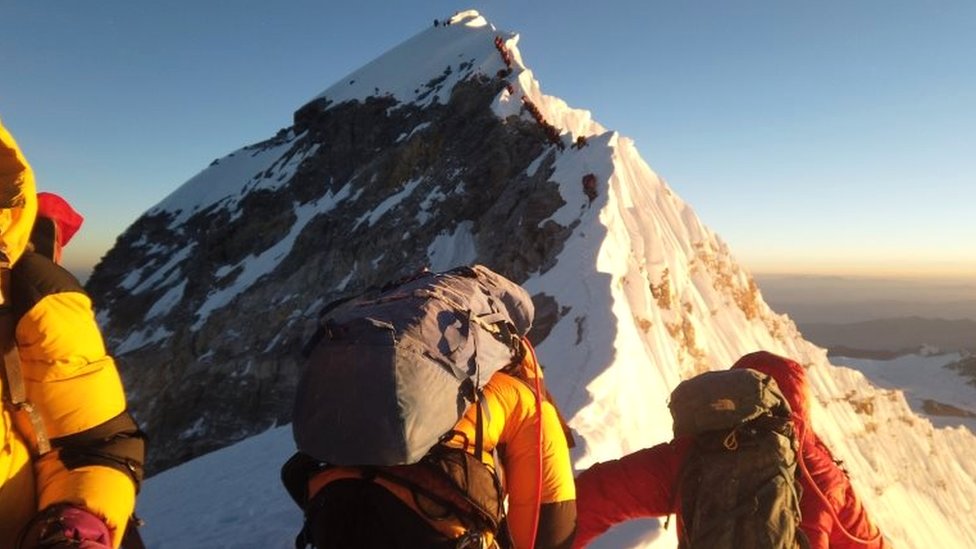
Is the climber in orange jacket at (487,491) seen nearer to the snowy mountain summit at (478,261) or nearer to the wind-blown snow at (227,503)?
the snowy mountain summit at (478,261)

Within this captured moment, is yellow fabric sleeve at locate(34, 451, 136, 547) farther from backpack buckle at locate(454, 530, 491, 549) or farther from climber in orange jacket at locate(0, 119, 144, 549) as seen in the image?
backpack buckle at locate(454, 530, 491, 549)

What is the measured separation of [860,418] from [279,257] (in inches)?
1211

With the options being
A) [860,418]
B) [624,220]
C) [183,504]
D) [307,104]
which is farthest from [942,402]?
[183,504]

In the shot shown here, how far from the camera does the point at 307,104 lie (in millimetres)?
57281

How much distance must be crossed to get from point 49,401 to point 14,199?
2.38ft

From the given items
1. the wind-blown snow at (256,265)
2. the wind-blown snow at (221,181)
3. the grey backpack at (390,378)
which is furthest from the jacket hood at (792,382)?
the wind-blown snow at (221,181)

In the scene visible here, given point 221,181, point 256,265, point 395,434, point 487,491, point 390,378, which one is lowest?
point 487,491

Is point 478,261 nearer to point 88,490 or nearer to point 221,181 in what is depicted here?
point 88,490

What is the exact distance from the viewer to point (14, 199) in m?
2.07

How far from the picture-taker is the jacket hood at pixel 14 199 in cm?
203

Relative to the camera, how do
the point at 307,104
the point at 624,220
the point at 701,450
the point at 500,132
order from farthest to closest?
the point at 307,104
the point at 500,132
the point at 624,220
the point at 701,450

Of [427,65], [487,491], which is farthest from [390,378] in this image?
[427,65]

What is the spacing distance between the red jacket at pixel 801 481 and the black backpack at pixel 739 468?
0.15m

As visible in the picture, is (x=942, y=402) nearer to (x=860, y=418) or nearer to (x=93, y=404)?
(x=860, y=418)
